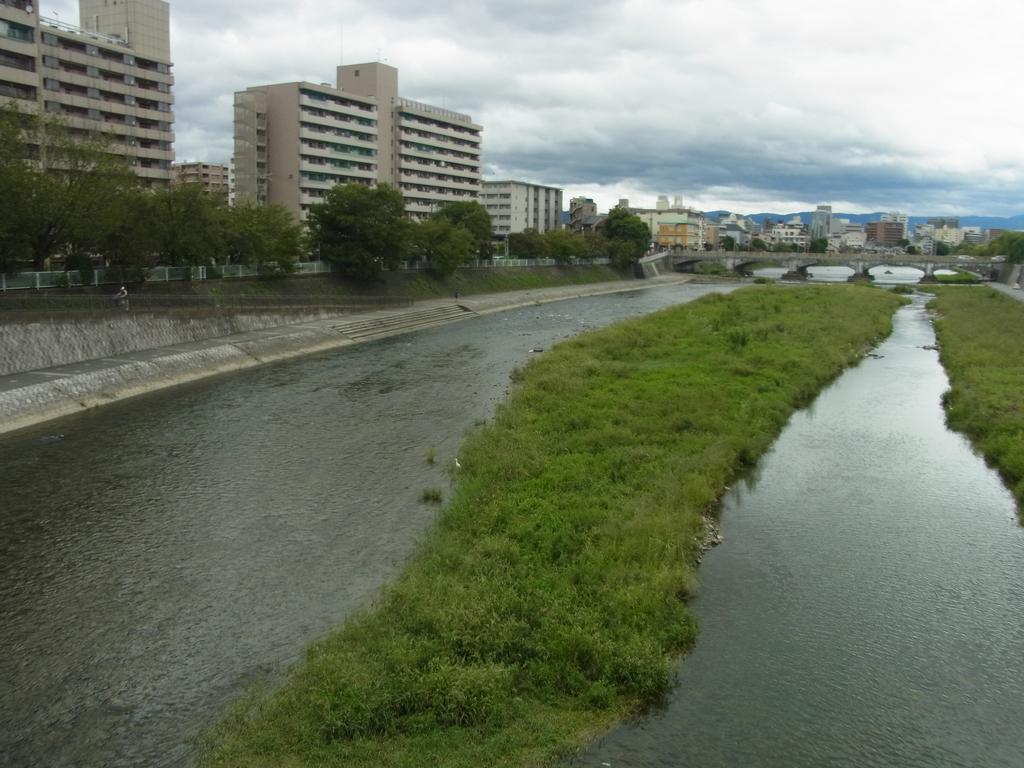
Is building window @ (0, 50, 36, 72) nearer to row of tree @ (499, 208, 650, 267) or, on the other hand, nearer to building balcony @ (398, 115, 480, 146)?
row of tree @ (499, 208, 650, 267)

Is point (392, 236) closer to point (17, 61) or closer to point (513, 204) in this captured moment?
point (17, 61)

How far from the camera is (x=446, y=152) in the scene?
3915 inches

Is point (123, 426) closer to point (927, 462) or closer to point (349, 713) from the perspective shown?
point (349, 713)

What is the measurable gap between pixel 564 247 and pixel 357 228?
39534mm

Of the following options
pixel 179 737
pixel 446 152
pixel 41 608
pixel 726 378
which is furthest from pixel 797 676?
pixel 446 152

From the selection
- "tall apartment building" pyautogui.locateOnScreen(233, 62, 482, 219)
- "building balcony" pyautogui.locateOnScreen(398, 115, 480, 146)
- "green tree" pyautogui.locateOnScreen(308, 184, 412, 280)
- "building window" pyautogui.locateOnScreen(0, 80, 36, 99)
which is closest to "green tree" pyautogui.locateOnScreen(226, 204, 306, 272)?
"green tree" pyautogui.locateOnScreen(308, 184, 412, 280)

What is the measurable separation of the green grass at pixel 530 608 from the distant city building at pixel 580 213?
13085 cm

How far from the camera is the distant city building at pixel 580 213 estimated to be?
150625 millimetres

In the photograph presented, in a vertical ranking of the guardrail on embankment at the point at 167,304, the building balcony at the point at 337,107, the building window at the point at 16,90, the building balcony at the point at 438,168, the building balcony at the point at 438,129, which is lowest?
the guardrail on embankment at the point at 167,304

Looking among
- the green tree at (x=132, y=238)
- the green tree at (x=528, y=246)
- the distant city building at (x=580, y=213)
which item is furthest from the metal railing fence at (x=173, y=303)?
the distant city building at (x=580, y=213)

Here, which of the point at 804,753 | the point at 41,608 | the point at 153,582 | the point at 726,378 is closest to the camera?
the point at 804,753

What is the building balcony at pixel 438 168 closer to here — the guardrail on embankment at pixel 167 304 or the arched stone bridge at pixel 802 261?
the arched stone bridge at pixel 802 261

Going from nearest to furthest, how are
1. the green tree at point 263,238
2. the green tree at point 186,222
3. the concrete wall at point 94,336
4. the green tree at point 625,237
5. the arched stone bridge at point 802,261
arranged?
1. the concrete wall at point 94,336
2. the green tree at point 186,222
3. the green tree at point 263,238
4. the green tree at point 625,237
5. the arched stone bridge at point 802,261

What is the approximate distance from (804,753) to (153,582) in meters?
9.34
